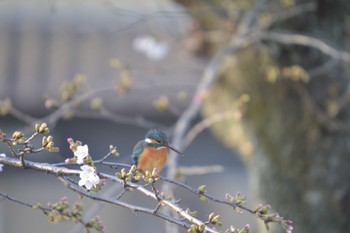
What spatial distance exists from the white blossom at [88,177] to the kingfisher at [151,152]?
35.0 inches

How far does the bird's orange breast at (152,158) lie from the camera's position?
3.14 meters

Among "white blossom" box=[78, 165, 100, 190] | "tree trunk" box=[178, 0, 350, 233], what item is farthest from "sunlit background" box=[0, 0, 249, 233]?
"white blossom" box=[78, 165, 100, 190]

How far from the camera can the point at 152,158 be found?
3148 mm

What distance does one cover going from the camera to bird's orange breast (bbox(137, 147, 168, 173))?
3.14 m

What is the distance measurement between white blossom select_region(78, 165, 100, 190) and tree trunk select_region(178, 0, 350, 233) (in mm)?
2765

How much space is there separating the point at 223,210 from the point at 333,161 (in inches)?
141

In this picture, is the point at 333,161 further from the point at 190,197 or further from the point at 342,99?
the point at 190,197

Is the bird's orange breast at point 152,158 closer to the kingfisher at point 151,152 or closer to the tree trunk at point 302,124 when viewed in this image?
the kingfisher at point 151,152

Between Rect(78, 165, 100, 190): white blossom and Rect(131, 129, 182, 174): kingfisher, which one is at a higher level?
Rect(131, 129, 182, 174): kingfisher

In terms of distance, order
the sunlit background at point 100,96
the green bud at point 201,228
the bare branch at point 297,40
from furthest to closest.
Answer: the sunlit background at point 100,96 → the bare branch at point 297,40 → the green bud at point 201,228

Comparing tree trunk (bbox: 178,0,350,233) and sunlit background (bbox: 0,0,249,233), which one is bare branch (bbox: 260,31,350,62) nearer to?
tree trunk (bbox: 178,0,350,233)

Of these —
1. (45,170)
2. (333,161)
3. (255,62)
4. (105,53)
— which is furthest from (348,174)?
(105,53)

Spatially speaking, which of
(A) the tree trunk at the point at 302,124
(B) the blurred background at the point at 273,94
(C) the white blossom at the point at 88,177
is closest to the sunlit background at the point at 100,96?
(B) the blurred background at the point at 273,94

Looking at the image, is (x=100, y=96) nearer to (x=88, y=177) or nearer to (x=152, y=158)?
(x=152, y=158)
